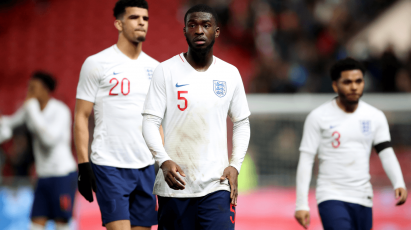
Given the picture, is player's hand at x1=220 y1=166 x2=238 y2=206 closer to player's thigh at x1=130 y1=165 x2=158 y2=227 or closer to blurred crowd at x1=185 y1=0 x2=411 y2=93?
player's thigh at x1=130 y1=165 x2=158 y2=227

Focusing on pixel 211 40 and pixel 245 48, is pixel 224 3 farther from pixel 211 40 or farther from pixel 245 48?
pixel 211 40

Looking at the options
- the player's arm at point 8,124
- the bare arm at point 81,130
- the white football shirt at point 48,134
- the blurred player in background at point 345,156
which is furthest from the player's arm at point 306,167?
the player's arm at point 8,124

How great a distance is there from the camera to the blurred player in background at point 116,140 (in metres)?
4.61

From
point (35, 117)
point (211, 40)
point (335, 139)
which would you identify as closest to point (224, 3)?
point (35, 117)

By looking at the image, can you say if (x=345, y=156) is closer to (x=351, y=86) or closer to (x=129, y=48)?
(x=351, y=86)

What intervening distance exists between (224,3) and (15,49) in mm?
5743

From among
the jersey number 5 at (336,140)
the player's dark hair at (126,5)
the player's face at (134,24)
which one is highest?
the player's dark hair at (126,5)

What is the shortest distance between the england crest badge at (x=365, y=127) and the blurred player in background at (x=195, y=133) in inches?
76.8

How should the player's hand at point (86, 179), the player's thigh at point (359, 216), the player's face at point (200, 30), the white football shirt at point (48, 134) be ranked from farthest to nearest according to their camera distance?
1. the white football shirt at point (48, 134)
2. the player's thigh at point (359, 216)
3. the player's hand at point (86, 179)
4. the player's face at point (200, 30)

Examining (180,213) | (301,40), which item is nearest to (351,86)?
(180,213)

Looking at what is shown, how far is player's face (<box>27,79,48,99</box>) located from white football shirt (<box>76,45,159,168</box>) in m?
2.62

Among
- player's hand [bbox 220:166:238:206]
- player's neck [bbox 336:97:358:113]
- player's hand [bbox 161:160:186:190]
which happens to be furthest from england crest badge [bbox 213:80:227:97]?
player's neck [bbox 336:97:358:113]

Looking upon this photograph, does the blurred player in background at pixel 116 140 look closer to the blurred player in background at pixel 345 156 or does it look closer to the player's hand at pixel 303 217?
the player's hand at pixel 303 217

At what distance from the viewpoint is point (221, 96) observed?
12.1ft
